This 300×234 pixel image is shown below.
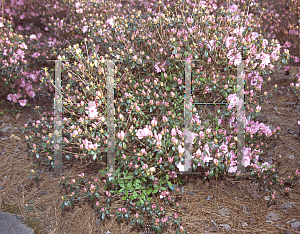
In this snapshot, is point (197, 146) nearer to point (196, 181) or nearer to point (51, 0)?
point (196, 181)

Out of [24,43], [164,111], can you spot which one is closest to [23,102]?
[24,43]

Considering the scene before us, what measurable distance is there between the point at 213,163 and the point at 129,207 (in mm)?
740

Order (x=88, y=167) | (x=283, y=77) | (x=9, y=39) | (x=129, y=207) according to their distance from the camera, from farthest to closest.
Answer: (x=283, y=77)
(x=9, y=39)
(x=88, y=167)
(x=129, y=207)

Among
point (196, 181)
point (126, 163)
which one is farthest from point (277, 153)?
point (126, 163)

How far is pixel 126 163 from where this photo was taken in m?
2.34

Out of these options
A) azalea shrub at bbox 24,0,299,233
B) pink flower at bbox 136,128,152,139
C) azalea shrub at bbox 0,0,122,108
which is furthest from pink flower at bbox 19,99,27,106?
pink flower at bbox 136,128,152,139

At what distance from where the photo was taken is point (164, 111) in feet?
8.21

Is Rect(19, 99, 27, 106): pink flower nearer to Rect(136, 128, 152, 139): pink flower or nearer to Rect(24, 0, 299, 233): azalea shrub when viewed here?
Rect(24, 0, 299, 233): azalea shrub

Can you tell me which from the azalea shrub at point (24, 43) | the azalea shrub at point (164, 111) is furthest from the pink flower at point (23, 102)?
the azalea shrub at point (164, 111)

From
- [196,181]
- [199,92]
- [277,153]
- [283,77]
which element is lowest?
[196,181]

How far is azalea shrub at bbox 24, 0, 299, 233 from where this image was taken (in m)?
2.25

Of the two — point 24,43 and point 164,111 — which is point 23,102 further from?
point 164,111

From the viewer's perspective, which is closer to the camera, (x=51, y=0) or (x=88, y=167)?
(x=88, y=167)

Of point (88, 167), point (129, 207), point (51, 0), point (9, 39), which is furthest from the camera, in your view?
point (51, 0)
